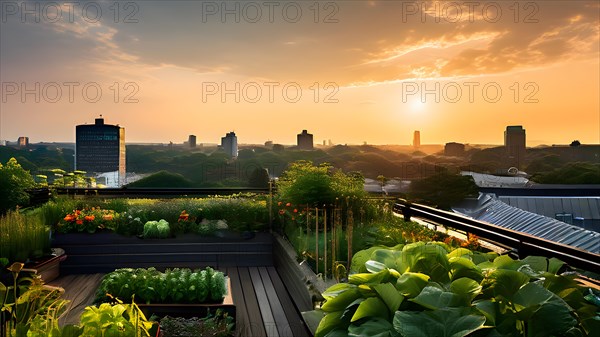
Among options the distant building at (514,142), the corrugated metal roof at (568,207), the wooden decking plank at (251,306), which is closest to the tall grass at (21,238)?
the wooden decking plank at (251,306)

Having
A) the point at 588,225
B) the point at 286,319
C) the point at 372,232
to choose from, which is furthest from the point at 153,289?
the point at 588,225

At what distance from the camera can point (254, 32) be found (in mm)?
9484

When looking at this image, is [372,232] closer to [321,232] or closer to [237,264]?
[321,232]

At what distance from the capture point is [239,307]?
5363mm

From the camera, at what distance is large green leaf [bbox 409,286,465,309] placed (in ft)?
3.63

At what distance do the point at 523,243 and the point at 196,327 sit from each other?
8.72 ft

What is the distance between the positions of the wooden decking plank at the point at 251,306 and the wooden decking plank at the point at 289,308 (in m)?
0.29

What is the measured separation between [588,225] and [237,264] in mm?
10669

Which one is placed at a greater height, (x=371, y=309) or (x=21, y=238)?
(x=371, y=309)

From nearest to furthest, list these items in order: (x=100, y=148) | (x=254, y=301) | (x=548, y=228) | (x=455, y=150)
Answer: (x=254, y=301) < (x=548, y=228) < (x=100, y=148) < (x=455, y=150)

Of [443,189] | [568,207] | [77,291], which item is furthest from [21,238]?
[443,189]

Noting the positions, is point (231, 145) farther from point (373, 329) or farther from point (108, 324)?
point (373, 329)

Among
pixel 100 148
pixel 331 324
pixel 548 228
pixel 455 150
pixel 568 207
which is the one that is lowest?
pixel 568 207

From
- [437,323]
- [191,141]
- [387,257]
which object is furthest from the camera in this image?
[191,141]
